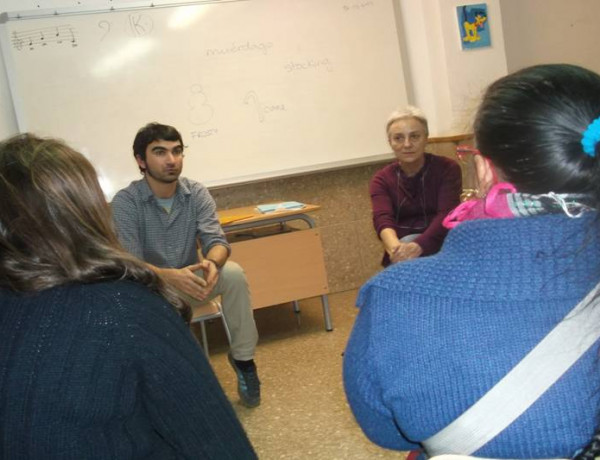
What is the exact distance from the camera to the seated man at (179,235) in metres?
2.51

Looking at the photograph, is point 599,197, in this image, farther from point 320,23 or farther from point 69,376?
point 320,23

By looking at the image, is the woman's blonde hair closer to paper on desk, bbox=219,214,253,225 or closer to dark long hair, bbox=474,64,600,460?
paper on desk, bbox=219,214,253,225

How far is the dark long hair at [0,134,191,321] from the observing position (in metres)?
0.86

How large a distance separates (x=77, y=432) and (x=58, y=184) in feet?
1.21

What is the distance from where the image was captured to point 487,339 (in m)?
0.79

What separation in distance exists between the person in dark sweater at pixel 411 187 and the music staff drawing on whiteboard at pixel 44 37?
1916mm

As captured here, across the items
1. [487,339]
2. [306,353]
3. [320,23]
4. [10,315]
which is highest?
[320,23]

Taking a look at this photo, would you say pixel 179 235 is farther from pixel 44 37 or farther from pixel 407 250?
pixel 44 37

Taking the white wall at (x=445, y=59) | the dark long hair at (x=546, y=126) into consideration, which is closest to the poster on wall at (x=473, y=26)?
the white wall at (x=445, y=59)

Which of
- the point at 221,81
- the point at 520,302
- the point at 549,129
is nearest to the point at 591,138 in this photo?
the point at 549,129

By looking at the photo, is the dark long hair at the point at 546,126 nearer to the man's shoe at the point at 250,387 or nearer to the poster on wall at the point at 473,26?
the man's shoe at the point at 250,387

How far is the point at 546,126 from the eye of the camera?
0.76m

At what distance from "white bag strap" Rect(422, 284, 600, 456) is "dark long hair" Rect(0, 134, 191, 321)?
0.57m

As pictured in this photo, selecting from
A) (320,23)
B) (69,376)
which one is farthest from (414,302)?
(320,23)
